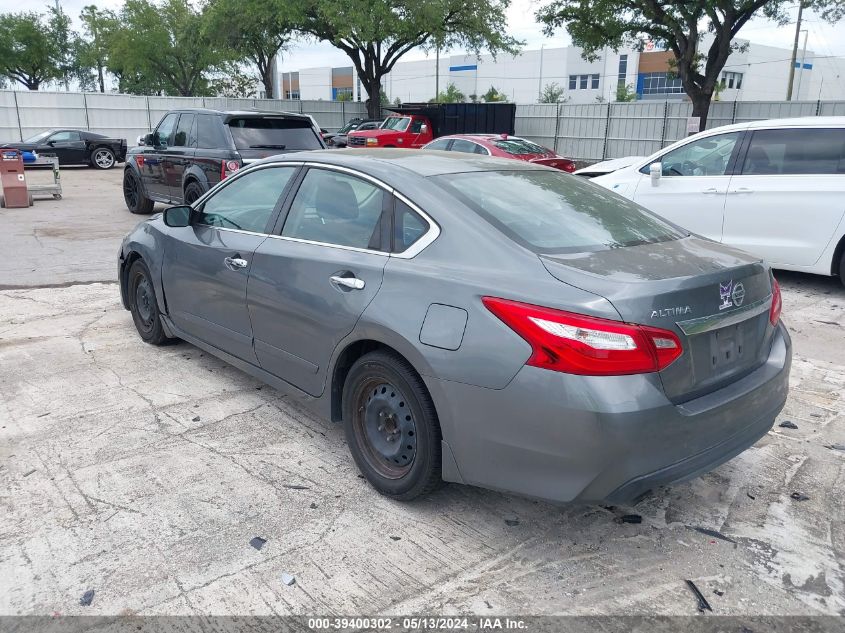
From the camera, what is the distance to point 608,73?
80.3 meters

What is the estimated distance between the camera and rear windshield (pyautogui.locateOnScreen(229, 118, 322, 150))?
386 inches

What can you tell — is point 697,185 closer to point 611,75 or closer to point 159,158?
point 159,158

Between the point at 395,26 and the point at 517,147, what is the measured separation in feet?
41.7

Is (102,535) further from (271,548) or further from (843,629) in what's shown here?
(843,629)

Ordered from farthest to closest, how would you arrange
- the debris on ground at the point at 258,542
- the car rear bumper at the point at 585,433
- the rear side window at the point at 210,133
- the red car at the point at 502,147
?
the red car at the point at 502,147
the rear side window at the point at 210,133
the debris on ground at the point at 258,542
the car rear bumper at the point at 585,433

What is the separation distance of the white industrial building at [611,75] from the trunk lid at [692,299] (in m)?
74.0

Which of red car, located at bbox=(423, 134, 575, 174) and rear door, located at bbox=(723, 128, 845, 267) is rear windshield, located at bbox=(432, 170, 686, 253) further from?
red car, located at bbox=(423, 134, 575, 174)

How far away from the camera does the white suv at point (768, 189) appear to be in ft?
23.0

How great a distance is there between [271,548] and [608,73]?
85.7 meters

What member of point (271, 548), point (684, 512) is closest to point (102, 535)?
point (271, 548)

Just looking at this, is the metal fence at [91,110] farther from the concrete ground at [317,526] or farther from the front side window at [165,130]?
the concrete ground at [317,526]

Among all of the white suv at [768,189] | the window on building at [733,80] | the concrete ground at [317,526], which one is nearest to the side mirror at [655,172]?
the white suv at [768,189]

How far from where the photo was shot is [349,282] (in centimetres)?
329

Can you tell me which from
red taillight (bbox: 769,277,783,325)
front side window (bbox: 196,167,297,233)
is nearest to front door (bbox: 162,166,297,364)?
front side window (bbox: 196,167,297,233)
